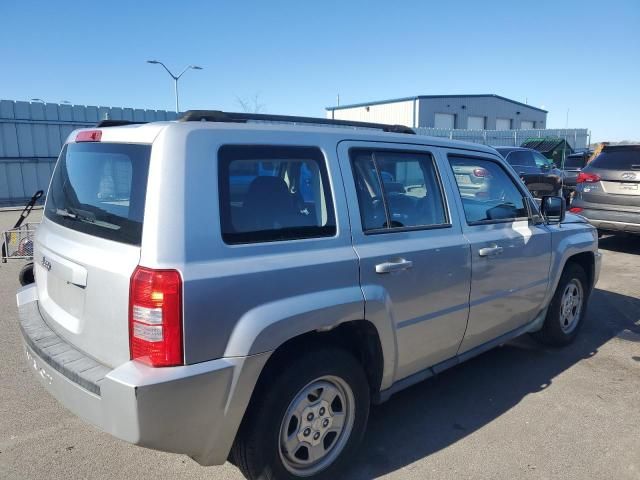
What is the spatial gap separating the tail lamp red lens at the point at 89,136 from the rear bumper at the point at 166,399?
1132mm

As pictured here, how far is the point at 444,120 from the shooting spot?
42594 mm

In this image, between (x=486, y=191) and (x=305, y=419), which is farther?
(x=486, y=191)

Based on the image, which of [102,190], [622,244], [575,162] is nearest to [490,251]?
[102,190]

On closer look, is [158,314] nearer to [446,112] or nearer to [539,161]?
[539,161]

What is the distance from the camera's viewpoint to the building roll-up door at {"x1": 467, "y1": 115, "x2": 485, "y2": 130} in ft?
147

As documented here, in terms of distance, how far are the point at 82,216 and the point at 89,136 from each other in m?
0.47

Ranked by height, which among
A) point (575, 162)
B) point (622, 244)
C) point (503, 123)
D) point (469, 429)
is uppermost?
point (503, 123)

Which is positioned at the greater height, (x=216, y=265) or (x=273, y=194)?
(x=273, y=194)

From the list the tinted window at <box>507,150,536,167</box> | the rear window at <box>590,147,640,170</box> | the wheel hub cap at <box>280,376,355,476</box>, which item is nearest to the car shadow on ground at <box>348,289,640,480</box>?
the wheel hub cap at <box>280,376,355,476</box>

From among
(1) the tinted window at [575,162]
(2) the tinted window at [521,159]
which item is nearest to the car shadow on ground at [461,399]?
(2) the tinted window at [521,159]

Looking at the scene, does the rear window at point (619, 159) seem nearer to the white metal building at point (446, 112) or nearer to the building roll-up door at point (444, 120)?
the white metal building at point (446, 112)

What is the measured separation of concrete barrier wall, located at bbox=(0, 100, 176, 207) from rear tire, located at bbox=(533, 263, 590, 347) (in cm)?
1566

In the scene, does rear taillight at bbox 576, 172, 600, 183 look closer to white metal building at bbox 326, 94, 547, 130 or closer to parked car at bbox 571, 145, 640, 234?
parked car at bbox 571, 145, 640, 234

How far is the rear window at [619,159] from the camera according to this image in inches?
330
